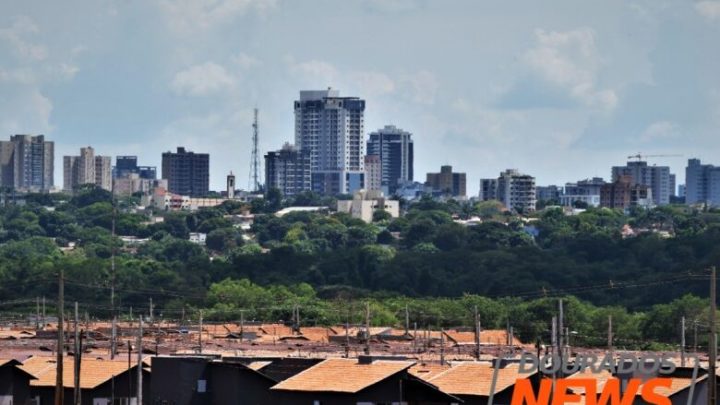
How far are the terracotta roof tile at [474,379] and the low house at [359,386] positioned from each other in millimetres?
755

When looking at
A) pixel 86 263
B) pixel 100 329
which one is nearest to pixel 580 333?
pixel 100 329

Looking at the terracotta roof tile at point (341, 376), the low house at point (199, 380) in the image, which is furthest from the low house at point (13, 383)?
the terracotta roof tile at point (341, 376)

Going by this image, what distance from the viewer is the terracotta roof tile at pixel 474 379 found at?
192 feet

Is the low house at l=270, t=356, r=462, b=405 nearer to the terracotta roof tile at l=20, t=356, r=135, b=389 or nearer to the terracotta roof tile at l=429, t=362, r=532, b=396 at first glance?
the terracotta roof tile at l=429, t=362, r=532, b=396

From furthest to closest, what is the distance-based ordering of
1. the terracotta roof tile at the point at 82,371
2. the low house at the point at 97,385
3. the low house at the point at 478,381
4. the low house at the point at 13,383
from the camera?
1. the low house at the point at 13,383
2. the terracotta roof tile at the point at 82,371
3. the low house at the point at 97,385
4. the low house at the point at 478,381

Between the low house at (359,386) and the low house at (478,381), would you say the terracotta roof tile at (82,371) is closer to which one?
the low house at (359,386)

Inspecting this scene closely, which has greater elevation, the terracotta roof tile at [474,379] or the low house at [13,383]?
the terracotta roof tile at [474,379]

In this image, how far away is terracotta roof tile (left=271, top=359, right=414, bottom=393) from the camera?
59784 mm

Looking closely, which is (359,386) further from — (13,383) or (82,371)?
(13,383)

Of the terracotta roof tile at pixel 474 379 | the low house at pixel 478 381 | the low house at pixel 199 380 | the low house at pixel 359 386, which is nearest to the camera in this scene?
the low house at pixel 478 381

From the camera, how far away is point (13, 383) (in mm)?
68000

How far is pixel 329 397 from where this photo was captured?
60.2 m

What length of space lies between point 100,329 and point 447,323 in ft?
94.4

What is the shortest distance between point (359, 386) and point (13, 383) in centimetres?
1295
